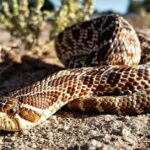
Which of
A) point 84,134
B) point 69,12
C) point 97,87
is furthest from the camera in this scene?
point 69,12

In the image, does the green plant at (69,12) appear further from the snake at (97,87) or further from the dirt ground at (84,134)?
the dirt ground at (84,134)

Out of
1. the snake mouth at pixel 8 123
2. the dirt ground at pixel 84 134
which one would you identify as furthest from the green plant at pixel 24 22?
the snake mouth at pixel 8 123

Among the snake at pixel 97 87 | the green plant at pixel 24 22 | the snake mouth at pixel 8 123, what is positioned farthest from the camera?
the green plant at pixel 24 22

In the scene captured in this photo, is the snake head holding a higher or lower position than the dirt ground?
higher

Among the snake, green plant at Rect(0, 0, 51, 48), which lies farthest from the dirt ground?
green plant at Rect(0, 0, 51, 48)

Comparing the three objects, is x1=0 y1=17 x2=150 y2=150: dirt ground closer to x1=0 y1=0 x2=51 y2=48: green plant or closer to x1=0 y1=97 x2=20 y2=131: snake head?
x1=0 y1=97 x2=20 y2=131: snake head

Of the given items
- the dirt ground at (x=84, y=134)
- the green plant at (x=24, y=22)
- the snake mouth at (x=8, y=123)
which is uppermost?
the green plant at (x=24, y=22)

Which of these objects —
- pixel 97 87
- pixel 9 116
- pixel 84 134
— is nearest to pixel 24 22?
pixel 97 87

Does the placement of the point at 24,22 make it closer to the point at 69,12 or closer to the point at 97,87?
the point at 69,12
